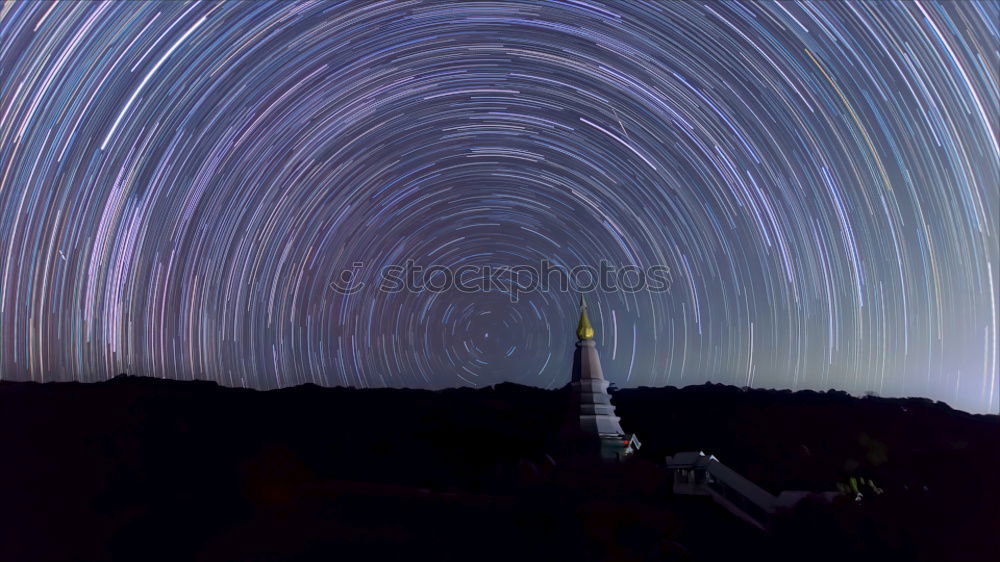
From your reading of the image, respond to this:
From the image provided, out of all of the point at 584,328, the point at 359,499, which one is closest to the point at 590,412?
the point at 584,328

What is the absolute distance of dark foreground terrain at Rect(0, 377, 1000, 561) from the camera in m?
33.3

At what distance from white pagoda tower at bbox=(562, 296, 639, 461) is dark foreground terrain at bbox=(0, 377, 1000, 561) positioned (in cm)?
196

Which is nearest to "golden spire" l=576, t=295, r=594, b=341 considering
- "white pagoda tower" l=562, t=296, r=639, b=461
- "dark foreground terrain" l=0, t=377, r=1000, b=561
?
"white pagoda tower" l=562, t=296, r=639, b=461

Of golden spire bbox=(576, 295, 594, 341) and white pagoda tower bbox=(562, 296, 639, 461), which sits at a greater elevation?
golden spire bbox=(576, 295, 594, 341)

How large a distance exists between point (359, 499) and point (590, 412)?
12269 millimetres

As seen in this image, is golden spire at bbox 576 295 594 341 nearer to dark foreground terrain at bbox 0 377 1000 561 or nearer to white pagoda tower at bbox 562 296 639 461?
white pagoda tower at bbox 562 296 639 461

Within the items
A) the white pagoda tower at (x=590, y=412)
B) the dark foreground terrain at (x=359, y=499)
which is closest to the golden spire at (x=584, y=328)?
the white pagoda tower at (x=590, y=412)

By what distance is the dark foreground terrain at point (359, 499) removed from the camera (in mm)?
33281

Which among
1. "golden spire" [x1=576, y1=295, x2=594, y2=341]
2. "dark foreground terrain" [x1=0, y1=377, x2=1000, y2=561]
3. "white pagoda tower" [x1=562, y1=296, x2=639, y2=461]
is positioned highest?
"golden spire" [x1=576, y1=295, x2=594, y2=341]

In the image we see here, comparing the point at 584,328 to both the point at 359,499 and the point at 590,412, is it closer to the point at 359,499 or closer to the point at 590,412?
the point at 590,412

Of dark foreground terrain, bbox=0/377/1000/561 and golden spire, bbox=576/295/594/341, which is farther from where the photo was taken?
golden spire, bbox=576/295/594/341

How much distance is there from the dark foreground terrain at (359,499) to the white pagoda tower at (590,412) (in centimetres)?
196

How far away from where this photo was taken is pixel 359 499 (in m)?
39.4

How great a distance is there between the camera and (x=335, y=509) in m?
38.0
